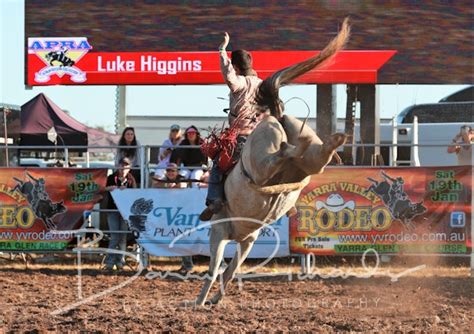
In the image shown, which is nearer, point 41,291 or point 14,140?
point 41,291

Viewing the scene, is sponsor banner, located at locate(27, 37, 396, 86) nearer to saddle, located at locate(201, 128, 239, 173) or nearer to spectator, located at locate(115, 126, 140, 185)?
spectator, located at locate(115, 126, 140, 185)

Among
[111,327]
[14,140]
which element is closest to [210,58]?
[14,140]

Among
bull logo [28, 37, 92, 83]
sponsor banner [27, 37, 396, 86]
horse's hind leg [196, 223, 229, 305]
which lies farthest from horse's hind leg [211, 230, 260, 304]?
bull logo [28, 37, 92, 83]

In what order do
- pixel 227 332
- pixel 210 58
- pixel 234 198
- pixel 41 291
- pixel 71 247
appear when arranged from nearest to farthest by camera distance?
pixel 227 332 → pixel 234 198 → pixel 41 291 → pixel 71 247 → pixel 210 58

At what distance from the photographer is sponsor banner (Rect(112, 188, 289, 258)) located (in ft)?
41.8

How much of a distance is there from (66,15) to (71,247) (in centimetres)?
409

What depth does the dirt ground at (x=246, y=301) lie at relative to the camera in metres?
7.79

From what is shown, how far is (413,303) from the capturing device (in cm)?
955

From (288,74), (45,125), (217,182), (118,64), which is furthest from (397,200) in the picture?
(45,125)

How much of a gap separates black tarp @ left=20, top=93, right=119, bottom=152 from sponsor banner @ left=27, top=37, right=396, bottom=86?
361 centimetres

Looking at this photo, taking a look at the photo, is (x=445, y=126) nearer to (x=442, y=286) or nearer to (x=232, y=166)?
(x=442, y=286)

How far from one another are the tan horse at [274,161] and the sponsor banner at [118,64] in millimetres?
6275

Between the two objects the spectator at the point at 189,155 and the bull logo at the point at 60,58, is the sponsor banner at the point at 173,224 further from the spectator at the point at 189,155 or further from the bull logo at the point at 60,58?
the bull logo at the point at 60,58

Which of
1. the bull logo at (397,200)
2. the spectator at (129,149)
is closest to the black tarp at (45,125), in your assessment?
the spectator at (129,149)
